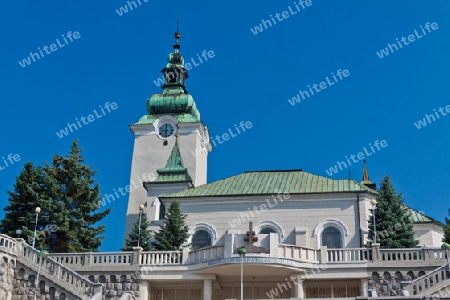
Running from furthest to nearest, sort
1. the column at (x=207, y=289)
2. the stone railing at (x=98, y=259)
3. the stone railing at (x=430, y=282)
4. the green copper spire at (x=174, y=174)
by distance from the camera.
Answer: the green copper spire at (x=174, y=174)
the stone railing at (x=98, y=259)
the column at (x=207, y=289)
the stone railing at (x=430, y=282)

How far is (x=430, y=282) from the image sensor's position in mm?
27781

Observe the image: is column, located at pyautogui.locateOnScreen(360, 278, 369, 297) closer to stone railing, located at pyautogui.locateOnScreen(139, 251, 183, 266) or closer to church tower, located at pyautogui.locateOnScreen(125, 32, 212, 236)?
stone railing, located at pyautogui.locateOnScreen(139, 251, 183, 266)

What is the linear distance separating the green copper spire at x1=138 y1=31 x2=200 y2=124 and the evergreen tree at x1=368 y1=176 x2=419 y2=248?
28900 millimetres

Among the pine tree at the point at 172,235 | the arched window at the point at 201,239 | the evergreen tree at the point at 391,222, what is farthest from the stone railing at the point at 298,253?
the arched window at the point at 201,239

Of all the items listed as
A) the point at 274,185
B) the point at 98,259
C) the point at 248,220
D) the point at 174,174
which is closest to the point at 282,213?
A: the point at 248,220

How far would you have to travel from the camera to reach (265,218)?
43.8m

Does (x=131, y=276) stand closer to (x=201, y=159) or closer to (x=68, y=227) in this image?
(x=68, y=227)

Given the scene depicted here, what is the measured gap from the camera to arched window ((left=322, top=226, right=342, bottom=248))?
139 ft

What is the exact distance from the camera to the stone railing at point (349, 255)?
103 feet

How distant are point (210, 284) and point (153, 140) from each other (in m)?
34.4

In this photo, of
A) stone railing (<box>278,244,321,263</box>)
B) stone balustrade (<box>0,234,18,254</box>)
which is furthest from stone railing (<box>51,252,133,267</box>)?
stone railing (<box>278,244,321,263</box>)

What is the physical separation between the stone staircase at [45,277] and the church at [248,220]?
12.0 ft

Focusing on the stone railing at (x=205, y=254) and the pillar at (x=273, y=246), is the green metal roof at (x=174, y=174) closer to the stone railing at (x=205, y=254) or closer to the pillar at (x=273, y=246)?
the stone railing at (x=205, y=254)

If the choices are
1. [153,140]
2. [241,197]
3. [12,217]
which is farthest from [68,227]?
[153,140]
